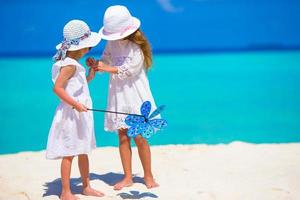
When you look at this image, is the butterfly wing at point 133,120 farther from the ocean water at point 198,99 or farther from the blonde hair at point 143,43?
the ocean water at point 198,99

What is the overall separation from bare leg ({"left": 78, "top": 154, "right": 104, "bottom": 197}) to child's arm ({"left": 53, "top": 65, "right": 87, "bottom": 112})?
35 cm

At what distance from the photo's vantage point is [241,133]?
561 centimetres

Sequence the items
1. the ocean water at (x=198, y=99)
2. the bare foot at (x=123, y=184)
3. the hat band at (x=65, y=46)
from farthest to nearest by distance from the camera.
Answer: the ocean water at (x=198, y=99), the bare foot at (x=123, y=184), the hat band at (x=65, y=46)

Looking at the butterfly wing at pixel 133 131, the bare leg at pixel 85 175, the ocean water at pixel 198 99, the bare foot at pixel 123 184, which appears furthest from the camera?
the ocean water at pixel 198 99

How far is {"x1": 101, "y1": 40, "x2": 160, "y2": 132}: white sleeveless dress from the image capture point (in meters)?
3.29

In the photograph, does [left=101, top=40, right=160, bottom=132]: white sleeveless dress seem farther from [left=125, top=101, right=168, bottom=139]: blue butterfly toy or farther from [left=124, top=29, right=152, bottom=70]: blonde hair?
[left=125, top=101, right=168, bottom=139]: blue butterfly toy

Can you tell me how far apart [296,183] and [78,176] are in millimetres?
1311

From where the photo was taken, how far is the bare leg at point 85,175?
321 centimetres

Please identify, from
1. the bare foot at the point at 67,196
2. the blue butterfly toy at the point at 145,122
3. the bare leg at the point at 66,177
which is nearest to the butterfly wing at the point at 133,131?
the blue butterfly toy at the point at 145,122

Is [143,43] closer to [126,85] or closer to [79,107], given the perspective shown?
[126,85]

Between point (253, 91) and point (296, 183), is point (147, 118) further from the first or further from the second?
point (253, 91)

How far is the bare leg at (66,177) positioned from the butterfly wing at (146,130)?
16.1 inches

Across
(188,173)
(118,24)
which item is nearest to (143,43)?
(118,24)

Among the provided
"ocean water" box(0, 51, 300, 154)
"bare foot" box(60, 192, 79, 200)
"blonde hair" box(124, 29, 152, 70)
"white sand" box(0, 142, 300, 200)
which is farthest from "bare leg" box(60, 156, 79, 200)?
"ocean water" box(0, 51, 300, 154)
